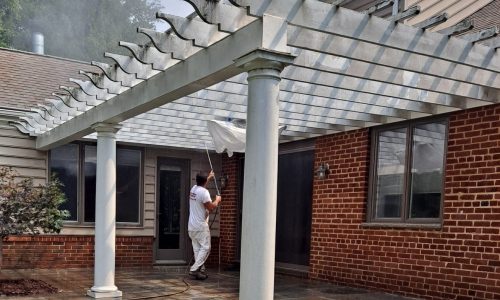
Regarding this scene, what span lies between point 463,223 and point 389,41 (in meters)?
2.81

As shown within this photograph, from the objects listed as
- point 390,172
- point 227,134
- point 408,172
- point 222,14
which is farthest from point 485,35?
point 227,134

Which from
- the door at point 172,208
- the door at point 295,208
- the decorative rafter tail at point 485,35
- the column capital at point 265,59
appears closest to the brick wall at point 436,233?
the door at point 295,208

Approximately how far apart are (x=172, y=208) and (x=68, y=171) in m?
2.15

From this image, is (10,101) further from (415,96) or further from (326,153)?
(415,96)

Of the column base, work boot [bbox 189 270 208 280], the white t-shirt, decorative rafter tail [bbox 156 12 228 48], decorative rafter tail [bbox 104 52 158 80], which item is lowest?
work boot [bbox 189 270 208 280]

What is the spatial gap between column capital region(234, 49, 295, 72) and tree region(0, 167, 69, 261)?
14.5 ft

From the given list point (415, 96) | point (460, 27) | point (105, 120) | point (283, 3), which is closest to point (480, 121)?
point (415, 96)

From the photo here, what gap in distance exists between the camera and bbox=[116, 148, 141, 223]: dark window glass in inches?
374

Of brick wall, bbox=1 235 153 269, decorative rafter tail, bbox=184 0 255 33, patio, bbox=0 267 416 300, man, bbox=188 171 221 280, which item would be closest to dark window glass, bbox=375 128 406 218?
patio, bbox=0 267 416 300

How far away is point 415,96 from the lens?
5586 millimetres

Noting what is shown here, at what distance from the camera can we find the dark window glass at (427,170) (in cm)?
610

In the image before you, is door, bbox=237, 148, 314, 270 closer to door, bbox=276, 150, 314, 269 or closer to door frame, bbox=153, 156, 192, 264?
door, bbox=276, 150, 314, 269

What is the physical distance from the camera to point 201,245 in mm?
8062

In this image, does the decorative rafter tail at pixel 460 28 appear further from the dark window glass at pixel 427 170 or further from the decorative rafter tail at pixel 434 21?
the dark window glass at pixel 427 170
